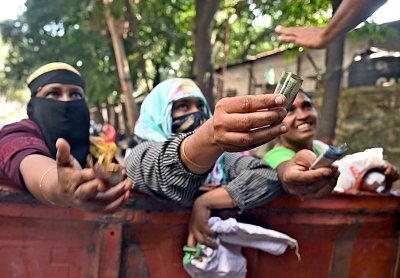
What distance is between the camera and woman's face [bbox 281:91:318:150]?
2598 mm

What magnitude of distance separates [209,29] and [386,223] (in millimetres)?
4998

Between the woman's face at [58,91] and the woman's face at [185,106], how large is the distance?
59 centimetres

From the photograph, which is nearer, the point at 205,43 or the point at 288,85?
the point at 288,85

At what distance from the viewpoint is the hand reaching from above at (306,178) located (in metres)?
1.67

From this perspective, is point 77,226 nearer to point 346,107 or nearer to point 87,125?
point 87,125

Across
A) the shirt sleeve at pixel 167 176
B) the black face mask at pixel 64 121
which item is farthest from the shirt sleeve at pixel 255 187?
the black face mask at pixel 64 121

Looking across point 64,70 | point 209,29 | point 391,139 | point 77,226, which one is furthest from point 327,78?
point 77,226

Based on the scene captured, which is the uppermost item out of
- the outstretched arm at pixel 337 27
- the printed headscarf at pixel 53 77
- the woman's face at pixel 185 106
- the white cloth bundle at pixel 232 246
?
the outstretched arm at pixel 337 27

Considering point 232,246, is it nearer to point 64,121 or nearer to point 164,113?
point 164,113

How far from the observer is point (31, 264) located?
160 centimetres

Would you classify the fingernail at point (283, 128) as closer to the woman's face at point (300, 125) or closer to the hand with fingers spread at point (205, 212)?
the hand with fingers spread at point (205, 212)

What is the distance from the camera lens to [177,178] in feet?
5.17

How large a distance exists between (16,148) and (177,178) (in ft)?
2.17

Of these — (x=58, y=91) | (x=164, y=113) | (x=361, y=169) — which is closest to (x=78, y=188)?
(x=164, y=113)
